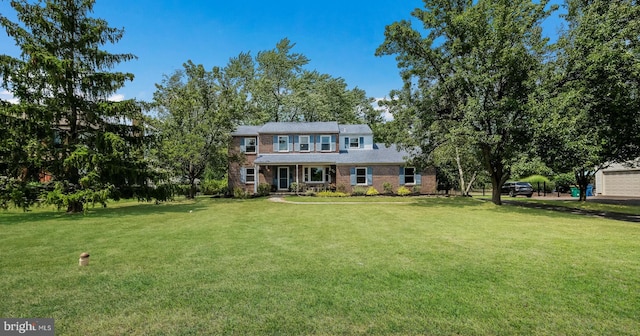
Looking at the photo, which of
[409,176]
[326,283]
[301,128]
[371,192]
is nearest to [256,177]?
[301,128]

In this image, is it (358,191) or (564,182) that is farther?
(564,182)

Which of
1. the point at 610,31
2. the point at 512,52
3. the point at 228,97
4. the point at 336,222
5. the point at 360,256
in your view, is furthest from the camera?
the point at 228,97

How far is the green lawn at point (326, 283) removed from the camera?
338 centimetres

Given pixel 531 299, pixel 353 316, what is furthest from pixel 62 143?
pixel 531 299

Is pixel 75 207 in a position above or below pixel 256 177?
below

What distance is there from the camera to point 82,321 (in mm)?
3410

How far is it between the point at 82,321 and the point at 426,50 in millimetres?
19025

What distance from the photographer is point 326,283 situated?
4574mm

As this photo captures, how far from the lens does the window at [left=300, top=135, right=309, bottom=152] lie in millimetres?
28741

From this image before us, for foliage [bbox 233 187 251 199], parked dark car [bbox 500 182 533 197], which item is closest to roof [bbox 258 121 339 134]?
foliage [bbox 233 187 251 199]

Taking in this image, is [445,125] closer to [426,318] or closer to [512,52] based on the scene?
[512,52]

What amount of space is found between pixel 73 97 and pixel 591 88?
25271 mm

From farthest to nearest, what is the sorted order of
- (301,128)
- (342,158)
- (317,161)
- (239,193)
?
(301,128) → (342,158) → (317,161) → (239,193)

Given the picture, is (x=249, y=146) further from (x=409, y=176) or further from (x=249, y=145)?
(x=409, y=176)
